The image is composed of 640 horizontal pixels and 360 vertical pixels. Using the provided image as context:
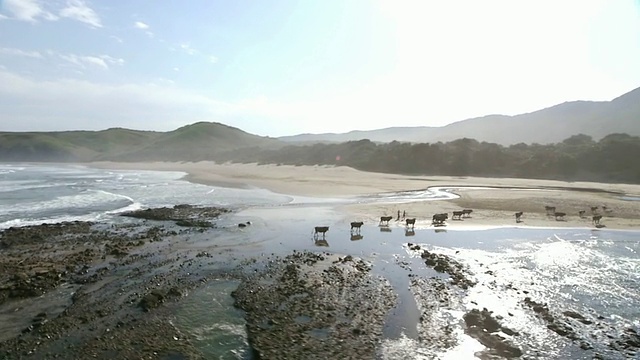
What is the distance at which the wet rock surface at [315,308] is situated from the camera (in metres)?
10.4

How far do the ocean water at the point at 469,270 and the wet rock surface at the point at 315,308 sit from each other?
1.59 ft

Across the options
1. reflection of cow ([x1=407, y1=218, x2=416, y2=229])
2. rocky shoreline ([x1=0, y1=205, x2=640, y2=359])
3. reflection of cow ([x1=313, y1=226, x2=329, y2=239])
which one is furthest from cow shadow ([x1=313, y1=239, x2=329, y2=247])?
reflection of cow ([x1=407, y1=218, x2=416, y2=229])

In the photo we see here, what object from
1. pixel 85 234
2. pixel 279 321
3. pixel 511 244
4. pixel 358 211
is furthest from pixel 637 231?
pixel 85 234

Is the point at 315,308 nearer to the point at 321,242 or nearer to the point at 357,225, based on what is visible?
the point at 321,242

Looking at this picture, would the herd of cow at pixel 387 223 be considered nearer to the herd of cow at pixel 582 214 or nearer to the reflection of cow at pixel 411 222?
the reflection of cow at pixel 411 222

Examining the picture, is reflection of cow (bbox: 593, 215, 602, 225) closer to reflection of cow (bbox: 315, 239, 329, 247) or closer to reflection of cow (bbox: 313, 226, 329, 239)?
reflection of cow (bbox: 313, 226, 329, 239)

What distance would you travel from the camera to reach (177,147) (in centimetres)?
18488

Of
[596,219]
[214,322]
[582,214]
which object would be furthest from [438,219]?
[214,322]

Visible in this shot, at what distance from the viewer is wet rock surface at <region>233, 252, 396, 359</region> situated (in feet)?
34.0

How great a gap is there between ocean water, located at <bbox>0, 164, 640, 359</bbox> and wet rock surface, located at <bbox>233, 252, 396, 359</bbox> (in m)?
0.48

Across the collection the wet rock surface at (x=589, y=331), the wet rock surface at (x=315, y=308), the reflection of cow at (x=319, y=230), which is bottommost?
the wet rock surface at (x=589, y=331)

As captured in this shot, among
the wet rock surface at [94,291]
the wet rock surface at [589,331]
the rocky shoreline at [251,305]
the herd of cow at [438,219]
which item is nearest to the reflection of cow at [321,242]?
the herd of cow at [438,219]

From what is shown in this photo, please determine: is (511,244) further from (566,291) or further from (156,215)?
(156,215)

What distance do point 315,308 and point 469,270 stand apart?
7.91m
